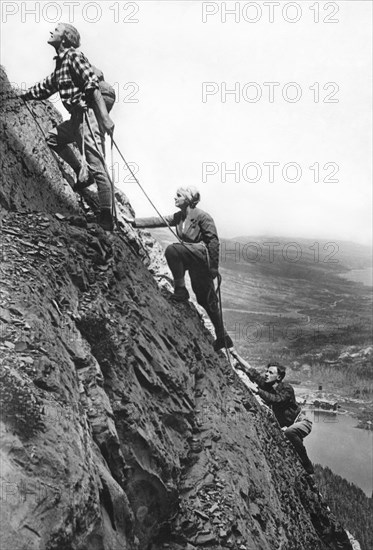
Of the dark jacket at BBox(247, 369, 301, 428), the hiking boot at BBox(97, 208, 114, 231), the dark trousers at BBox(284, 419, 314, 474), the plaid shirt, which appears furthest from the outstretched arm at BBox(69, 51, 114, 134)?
the dark trousers at BBox(284, 419, 314, 474)

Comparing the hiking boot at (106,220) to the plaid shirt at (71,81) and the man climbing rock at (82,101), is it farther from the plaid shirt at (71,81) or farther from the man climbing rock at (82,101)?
the plaid shirt at (71,81)

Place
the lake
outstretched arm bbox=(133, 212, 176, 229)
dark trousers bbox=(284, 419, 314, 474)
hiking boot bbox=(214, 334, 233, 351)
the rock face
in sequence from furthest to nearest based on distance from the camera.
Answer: the lake
dark trousers bbox=(284, 419, 314, 474)
hiking boot bbox=(214, 334, 233, 351)
outstretched arm bbox=(133, 212, 176, 229)
the rock face

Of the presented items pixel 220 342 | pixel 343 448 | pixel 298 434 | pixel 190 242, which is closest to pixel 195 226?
pixel 190 242

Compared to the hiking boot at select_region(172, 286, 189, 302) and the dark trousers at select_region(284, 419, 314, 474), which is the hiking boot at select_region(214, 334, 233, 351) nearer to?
the hiking boot at select_region(172, 286, 189, 302)

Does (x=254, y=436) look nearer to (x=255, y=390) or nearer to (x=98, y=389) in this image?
(x=255, y=390)

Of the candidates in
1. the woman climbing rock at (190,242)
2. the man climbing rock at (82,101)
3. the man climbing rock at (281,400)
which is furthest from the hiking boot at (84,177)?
the man climbing rock at (281,400)

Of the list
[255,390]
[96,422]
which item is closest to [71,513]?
[96,422]
